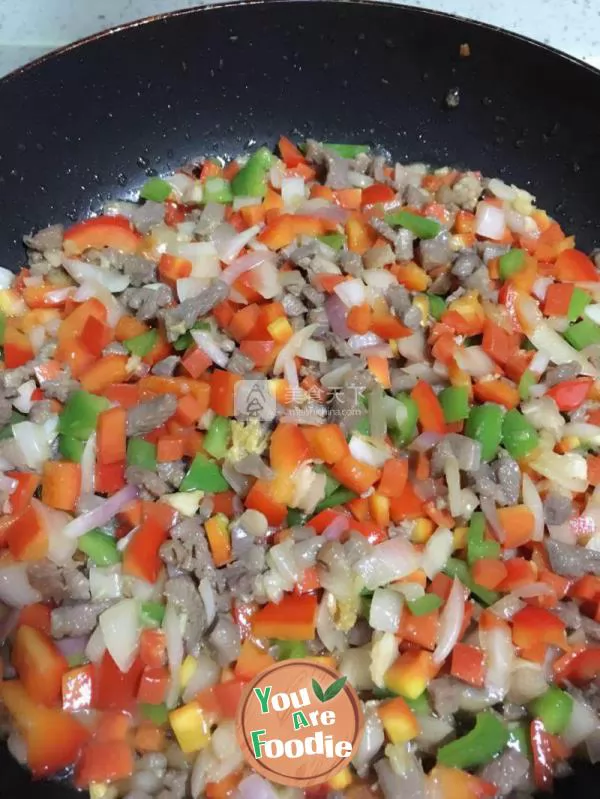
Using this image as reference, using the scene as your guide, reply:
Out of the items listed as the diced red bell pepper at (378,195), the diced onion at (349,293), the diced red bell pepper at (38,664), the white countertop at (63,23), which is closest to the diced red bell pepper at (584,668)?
the diced onion at (349,293)

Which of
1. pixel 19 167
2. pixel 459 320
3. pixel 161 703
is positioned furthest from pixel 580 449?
pixel 19 167

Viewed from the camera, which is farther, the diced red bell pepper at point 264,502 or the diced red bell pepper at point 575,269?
the diced red bell pepper at point 575,269

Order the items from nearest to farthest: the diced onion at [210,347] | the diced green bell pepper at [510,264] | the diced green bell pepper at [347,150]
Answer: the diced onion at [210,347]
the diced green bell pepper at [510,264]
the diced green bell pepper at [347,150]

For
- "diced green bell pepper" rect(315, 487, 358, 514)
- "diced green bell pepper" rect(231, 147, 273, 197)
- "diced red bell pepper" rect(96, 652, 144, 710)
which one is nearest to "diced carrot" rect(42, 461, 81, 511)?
"diced red bell pepper" rect(96, 652, 144, 710)

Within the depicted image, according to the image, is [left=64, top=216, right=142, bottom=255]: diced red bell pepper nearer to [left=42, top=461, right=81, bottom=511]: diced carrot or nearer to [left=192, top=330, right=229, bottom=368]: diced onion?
[left=192, top=330, right=229, bottom=368]: diced onion

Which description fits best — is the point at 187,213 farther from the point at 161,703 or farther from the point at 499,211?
A: the point at 161,703

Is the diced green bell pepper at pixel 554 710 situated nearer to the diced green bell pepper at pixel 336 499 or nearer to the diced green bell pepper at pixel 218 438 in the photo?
the diced green bell pepper at pixel 336 499

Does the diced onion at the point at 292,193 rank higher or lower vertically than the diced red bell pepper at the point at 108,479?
higher
